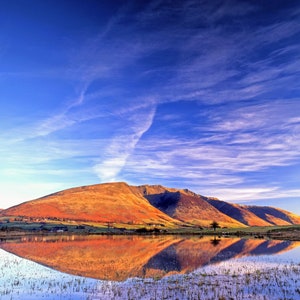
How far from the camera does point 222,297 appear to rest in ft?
89.4

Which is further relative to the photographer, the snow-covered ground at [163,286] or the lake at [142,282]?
the lake at [142,282]

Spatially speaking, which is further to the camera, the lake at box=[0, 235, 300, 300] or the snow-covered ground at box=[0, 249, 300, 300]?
the lake at box=[0, 235, 300, 300]

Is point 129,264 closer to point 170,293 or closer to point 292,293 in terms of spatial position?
point 170,293

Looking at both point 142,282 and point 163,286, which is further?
point 142,282

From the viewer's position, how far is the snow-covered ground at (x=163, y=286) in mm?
28625

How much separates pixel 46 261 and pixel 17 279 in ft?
58.3

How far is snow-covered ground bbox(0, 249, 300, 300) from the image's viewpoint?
2862cm

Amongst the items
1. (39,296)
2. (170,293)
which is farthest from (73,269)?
(170,293)

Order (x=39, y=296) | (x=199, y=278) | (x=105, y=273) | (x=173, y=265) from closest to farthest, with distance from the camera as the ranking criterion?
1. (x=39, y=296)
2. (x=199, y=278)
3. (x=105, y=273)
4. (x=173, y=265)

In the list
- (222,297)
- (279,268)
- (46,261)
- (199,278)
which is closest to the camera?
(222,297)

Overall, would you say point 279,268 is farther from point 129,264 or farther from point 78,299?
point 78,299

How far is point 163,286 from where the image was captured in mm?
32906

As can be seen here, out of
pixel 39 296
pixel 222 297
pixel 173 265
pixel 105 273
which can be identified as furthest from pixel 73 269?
pixel 222 297

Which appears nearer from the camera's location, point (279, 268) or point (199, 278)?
point (199, 278)
